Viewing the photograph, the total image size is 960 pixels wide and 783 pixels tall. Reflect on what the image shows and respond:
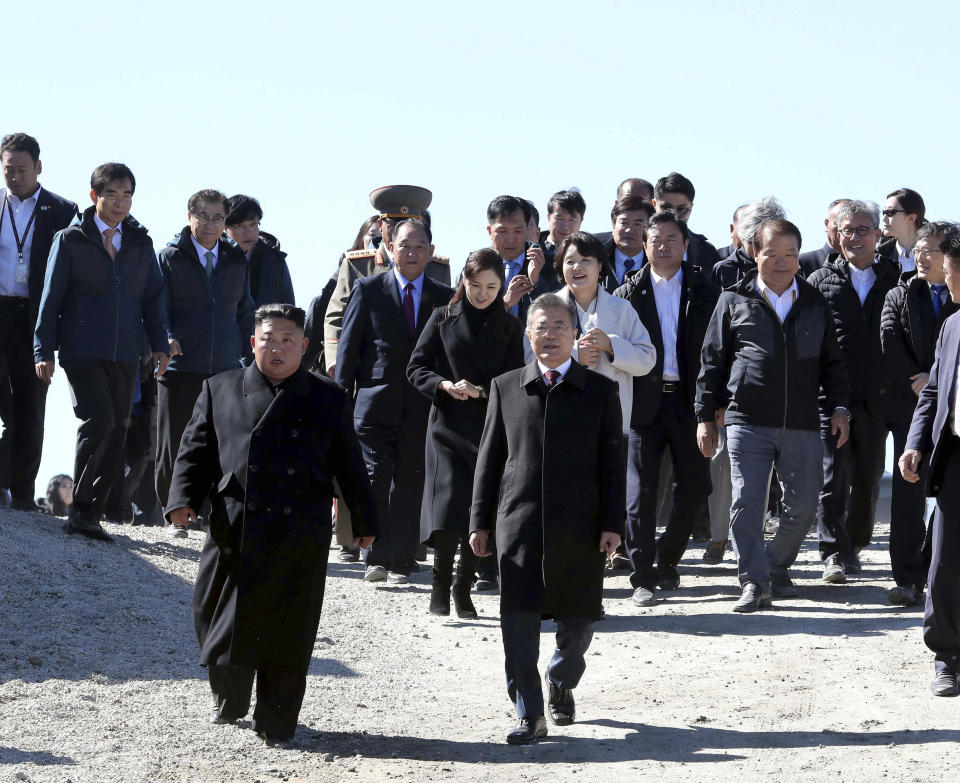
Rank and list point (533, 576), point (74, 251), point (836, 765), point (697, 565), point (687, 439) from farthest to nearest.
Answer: point (697, 565)
point (74, 251)
point (687, 439)
point (533, 576)
point (836, 765)

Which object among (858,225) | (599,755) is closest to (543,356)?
(599,755)

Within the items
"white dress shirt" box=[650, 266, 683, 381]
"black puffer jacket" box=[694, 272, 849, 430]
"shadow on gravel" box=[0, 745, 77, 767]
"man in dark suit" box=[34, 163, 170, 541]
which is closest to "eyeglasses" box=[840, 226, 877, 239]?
"black puffer jacket" box=[694, 272, 849, 430]

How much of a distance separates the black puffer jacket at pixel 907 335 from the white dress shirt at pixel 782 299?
2.59 feet

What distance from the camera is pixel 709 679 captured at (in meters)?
7.62

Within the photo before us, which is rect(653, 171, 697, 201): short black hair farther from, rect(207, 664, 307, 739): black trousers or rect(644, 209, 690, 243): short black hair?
rect(207, 664, 307, 739): black trousers

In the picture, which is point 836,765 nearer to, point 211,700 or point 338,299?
point 211,700

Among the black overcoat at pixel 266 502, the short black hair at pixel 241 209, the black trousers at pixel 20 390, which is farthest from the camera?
the short black hair at pixel 241 209

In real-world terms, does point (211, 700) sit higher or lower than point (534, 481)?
lower

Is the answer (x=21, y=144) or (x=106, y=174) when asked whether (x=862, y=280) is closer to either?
(x=106, y=174)

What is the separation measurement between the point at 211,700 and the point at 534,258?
408cm

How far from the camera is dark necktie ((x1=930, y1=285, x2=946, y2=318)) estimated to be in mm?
9414

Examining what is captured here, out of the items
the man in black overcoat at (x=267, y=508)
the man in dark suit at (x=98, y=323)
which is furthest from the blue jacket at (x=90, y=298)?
the man in black overcoat at (x=267, y=508)

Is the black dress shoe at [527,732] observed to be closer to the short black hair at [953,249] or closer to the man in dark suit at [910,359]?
the short black hair at [953,249]

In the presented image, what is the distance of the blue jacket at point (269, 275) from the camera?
40.0 feet
